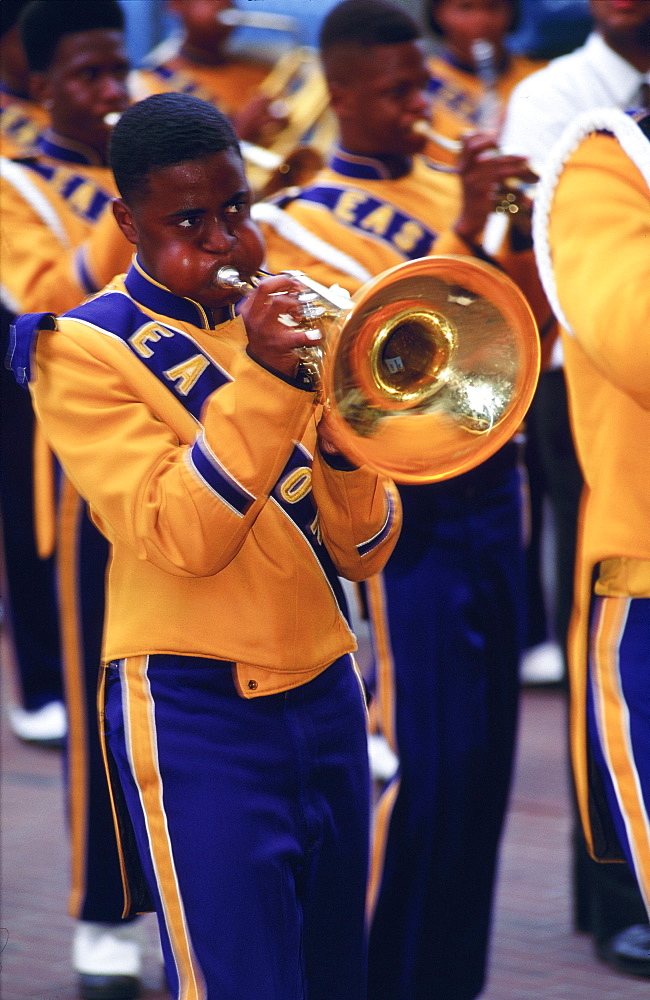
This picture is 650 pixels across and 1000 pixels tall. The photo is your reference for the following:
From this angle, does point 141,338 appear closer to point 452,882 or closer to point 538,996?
point 452,882

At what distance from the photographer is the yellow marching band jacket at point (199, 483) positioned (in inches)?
84.1

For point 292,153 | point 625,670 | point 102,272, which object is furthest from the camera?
point 292,153

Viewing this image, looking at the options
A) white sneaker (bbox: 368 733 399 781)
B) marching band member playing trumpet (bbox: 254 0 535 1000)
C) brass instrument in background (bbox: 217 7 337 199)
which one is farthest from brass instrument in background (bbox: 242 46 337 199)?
white sneaker (bbox: 368 733 399 781)

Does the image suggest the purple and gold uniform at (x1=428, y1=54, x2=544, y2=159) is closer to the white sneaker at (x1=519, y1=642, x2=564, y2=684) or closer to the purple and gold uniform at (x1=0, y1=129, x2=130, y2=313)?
the purple and gold uniform at (x1=0, y1=129, x2=130, y2=313)

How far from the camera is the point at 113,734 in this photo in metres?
2.33

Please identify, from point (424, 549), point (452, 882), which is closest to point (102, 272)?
point (424, 549)

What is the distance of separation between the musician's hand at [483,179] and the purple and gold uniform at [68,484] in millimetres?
797

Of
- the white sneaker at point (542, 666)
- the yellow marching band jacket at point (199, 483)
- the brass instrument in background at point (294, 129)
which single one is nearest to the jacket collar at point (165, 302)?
the yellow marching band jacket at point (199, 483)

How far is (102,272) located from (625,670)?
1.71 meters

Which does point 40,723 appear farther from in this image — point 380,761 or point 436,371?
point 436,371

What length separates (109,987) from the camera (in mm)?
3627

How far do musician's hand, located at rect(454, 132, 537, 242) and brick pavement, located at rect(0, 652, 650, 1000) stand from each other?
1.80 meters

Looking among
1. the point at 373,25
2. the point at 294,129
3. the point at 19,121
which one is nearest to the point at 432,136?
the point at 373,25

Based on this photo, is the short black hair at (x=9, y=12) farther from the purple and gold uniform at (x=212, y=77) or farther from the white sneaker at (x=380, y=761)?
the white sneaker at (x=380, y=761)
